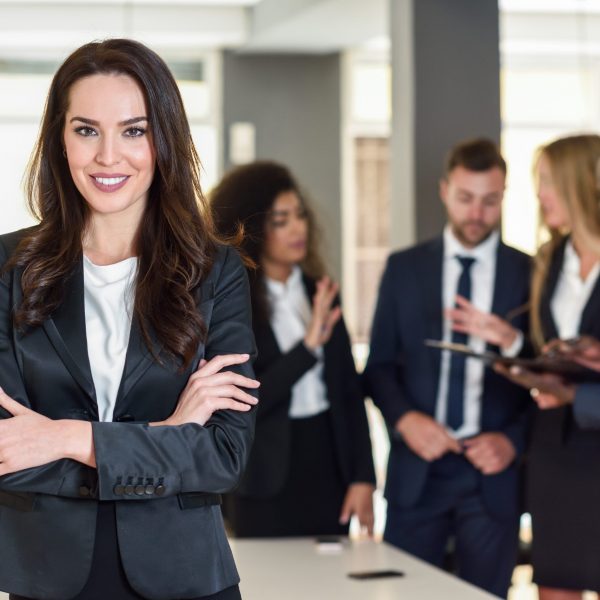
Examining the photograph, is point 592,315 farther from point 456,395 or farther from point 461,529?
point 461,529

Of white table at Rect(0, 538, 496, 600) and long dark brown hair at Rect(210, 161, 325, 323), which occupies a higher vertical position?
long dark brown hair at Rect(210, 161, 325, 323)

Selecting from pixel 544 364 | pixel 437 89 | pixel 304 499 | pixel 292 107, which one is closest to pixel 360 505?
pixel 304 499

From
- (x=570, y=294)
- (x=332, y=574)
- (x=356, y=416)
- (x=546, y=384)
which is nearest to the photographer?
(x=332, y=574)

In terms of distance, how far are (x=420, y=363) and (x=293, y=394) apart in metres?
0.45

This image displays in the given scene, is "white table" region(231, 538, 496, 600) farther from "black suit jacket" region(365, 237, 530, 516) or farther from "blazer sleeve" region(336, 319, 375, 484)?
"black suit jacket" region(365, 237, 530, 516)

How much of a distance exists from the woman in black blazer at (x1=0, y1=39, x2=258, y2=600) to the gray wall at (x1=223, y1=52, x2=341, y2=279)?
709cm

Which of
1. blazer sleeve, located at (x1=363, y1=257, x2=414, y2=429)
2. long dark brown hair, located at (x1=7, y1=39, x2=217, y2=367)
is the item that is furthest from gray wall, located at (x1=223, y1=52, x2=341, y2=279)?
long dark brown hair, located at (x1=7, y1=39, x2=217, y2=367)

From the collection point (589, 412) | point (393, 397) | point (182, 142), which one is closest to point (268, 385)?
point (393, 397)

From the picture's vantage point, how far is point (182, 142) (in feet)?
6.48

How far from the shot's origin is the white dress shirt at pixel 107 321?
1864 millimetres

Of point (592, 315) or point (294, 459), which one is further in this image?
point (294, 459)

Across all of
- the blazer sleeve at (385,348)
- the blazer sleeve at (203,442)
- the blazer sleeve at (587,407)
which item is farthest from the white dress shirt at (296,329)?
the blazer sleeve at (203,442)

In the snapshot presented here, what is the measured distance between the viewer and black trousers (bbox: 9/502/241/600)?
69.9 inches

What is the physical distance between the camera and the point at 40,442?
5.87 ft
